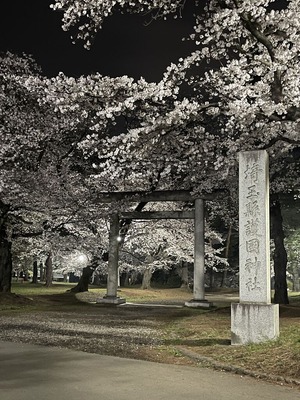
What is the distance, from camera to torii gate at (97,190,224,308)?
2155 cm

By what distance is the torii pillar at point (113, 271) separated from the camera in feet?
74.5

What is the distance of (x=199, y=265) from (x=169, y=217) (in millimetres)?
2918

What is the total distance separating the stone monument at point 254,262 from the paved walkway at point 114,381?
7.43 feet

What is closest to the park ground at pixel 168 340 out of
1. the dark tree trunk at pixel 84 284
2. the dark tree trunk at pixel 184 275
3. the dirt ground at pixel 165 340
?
the dirt ground at pixel 165 340

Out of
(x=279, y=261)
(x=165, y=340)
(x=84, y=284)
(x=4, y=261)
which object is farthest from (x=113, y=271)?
(x=165, y=340)

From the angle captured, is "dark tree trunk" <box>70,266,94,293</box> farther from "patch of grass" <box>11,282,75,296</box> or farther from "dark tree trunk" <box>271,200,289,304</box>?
"dark tree trunk" <box>271,200,289,304</box>

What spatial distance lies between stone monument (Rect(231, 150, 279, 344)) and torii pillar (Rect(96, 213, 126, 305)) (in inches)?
545

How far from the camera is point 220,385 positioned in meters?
6.11

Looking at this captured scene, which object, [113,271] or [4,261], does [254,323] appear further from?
[4,261]

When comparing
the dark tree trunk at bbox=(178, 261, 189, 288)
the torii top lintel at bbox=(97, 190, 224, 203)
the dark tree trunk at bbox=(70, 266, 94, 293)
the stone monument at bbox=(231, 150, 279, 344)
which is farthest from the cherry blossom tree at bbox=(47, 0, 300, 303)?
the dark tree trunk at bbox=(178, 261, 189, 288)

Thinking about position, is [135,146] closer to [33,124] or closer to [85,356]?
[85,356]

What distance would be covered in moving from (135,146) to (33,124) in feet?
28.7

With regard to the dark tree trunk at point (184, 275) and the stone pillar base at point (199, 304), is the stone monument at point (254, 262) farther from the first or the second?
the dark tree trunk at point (184, 275)

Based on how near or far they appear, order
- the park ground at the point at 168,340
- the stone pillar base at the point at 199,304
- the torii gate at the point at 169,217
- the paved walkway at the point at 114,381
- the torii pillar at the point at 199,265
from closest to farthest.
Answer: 1. the paved walkway at the point at 114,381
2. the park ground at the point at 168,340
3. the stone pillar base at the point at 199,304
4. the torii pillar at the point at 199,265
5. the torii gate at the point at 169,217
